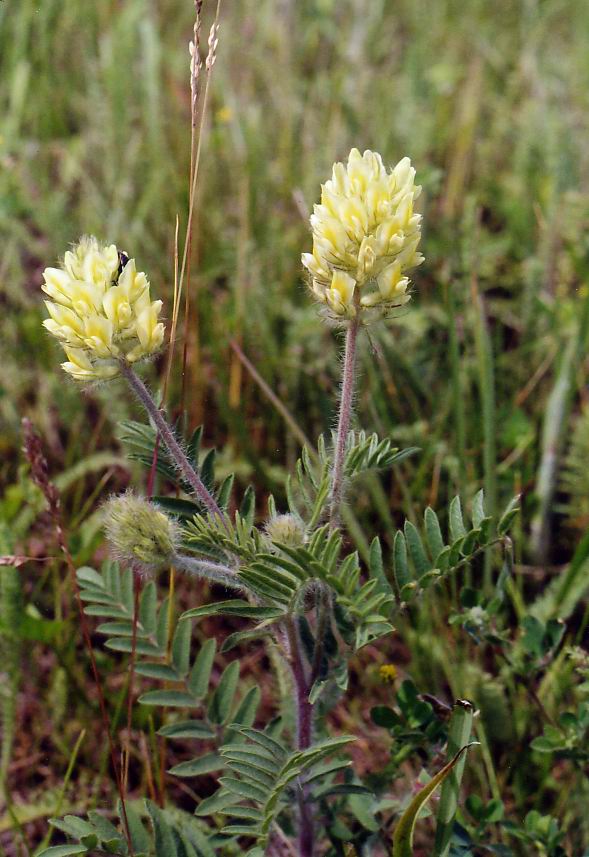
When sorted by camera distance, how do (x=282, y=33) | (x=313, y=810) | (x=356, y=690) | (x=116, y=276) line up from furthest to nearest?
(x=282, y=33), (x=356, y=690), (x=313, y=810), (x=116, y=276)

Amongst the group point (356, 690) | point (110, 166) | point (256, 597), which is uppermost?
point (110, 166)

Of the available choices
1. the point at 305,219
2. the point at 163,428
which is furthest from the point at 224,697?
the point at 305,219

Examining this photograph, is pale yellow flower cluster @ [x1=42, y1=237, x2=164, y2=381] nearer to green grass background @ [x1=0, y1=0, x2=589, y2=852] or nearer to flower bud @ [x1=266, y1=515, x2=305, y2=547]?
flower bud @ [x1=266, y1=515, x2=305, y2=547]

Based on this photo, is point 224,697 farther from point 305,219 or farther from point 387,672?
point 305,219

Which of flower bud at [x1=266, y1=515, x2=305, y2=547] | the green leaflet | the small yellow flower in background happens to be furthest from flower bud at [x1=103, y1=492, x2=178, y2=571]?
the small yellow flower in background

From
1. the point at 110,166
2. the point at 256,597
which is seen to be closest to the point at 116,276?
the point at 256,597

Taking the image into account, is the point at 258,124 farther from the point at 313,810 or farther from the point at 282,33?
the point at 313,810

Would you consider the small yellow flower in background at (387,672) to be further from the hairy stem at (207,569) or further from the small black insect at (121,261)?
the small black insect at (121,261)
